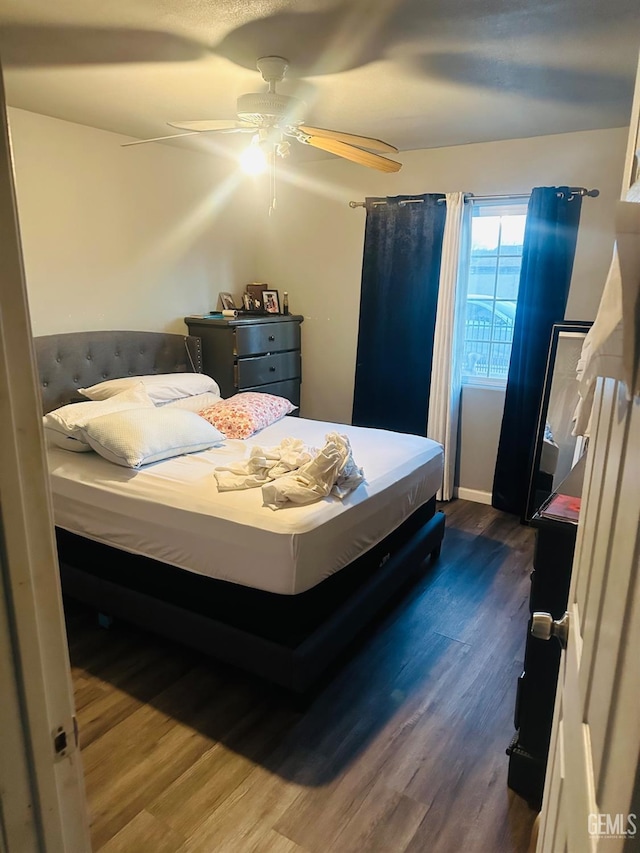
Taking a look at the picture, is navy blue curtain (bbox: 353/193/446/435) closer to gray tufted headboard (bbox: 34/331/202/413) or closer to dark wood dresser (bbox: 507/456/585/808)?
gray tufted headboard (bbox: 34/331/202/413)

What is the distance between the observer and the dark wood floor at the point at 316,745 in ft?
5.59

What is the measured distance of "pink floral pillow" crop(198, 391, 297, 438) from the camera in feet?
11.0

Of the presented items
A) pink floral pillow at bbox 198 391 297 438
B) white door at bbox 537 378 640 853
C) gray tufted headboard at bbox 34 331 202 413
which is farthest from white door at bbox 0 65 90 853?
gray tufted headboard at bbox 34 331 202 413

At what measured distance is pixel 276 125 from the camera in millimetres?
2539

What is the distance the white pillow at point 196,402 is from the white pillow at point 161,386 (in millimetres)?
31

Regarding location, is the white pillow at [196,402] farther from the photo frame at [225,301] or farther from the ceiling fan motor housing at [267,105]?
the ceiling fan motor housing at [267,105]

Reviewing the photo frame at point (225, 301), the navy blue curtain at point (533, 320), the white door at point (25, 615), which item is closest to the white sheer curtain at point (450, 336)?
the navy blue curtain at point (533, 320)

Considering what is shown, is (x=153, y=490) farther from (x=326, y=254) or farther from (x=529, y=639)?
(x=326, y=254)

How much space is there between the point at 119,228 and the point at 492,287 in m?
2.64

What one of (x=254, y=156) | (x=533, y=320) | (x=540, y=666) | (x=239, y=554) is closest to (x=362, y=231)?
(x=254, y=156)

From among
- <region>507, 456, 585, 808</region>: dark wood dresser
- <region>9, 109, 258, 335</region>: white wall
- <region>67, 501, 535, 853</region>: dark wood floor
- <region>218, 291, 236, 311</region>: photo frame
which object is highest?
<region>9, 109, 258, 335</region>: white wall

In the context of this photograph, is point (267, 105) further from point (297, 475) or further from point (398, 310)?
point (398, 310)

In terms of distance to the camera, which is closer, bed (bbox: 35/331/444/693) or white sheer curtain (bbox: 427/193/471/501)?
bed (bbox: 35/331/444/693)

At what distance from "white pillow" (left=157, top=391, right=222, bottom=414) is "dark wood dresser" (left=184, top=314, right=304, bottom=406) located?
0.43 m
